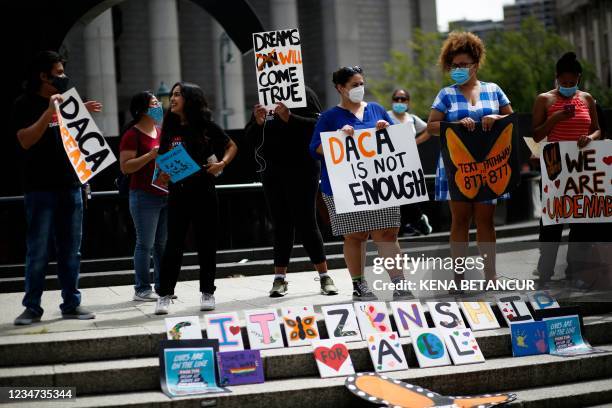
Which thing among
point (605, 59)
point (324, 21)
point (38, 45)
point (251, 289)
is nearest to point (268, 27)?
point (324, 21)

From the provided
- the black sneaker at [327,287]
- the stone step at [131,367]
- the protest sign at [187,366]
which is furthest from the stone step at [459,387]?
the black sneaker at [327,287]

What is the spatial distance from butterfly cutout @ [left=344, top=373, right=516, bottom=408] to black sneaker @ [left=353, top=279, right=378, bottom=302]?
62.0 inches

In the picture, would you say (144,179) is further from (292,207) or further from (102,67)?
(102,67)

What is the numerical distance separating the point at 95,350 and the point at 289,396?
4.98 ft

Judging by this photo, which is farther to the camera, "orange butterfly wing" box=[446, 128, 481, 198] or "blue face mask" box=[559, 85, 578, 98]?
"blue face mask" box=[559, 85, 578, 98]

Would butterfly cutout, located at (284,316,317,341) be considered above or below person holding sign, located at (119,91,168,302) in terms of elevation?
below

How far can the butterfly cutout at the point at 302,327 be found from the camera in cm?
755

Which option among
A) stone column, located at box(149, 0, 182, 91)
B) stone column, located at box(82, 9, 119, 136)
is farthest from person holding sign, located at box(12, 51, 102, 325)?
stone column, located at box(149, 0, 182, 91)

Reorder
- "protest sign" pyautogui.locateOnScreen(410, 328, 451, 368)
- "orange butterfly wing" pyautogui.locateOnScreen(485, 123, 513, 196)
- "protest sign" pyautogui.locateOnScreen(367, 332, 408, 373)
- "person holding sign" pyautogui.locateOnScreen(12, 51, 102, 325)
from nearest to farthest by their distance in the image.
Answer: "protest sign" pyautogui.locateOnScreen(367, 332, 408, 373), "protest sign" pyautogui.locateOnScreen(410, 328, 451, 368), "person holding sign" pyautogui.locateOnScreen(12, 51, 102, 325), "orange butterfly wing" pyautogui.locateOnScreen(485, 123, 513, 196)

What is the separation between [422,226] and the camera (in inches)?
540

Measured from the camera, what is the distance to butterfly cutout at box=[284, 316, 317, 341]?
7.55 meters

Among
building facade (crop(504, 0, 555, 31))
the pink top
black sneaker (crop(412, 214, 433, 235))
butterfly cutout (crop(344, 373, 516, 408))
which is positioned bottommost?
butterfly cutout (crop(344, 373, 516, 408))

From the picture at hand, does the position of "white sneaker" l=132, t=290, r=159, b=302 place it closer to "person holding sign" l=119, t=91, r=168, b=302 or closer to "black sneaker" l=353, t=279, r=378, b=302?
"person holding sign" l=119, t=91, r=168, b=302

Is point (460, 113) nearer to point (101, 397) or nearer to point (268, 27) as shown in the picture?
point (101, 397)
